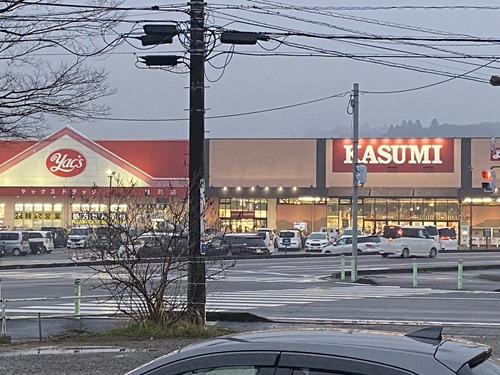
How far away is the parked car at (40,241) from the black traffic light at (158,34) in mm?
42023

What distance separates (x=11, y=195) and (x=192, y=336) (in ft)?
188

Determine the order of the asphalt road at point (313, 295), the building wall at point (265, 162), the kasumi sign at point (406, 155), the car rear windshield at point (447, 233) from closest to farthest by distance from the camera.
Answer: the asphalt road at point (313, 295)
the car rear windshield at point (447, 233)
the kasumi sign at point (406, 155)
the building wall at point (265, 162)

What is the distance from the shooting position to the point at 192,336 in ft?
49.1

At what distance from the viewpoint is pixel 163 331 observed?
14.9m

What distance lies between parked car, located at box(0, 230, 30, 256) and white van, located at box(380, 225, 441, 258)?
2314 cm

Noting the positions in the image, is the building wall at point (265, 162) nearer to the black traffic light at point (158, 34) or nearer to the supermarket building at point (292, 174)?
the supermarket building at point (292, 174)

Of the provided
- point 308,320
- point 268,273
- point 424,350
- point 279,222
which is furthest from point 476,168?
point 424,350

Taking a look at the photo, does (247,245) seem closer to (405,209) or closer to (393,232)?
(393,232)

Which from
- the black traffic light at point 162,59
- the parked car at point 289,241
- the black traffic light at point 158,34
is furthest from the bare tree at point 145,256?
the parked car at point 289,241

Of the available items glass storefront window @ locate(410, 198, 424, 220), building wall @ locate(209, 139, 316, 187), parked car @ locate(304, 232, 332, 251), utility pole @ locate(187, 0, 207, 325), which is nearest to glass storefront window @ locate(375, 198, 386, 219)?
glass storefront window @ locate(410, 198, 424, 220)

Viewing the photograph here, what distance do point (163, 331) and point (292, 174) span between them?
5499cm

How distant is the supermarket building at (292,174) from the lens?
6750 cm

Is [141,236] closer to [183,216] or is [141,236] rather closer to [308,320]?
[183,216]

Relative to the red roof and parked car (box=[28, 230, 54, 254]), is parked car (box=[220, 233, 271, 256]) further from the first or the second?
the red roof
